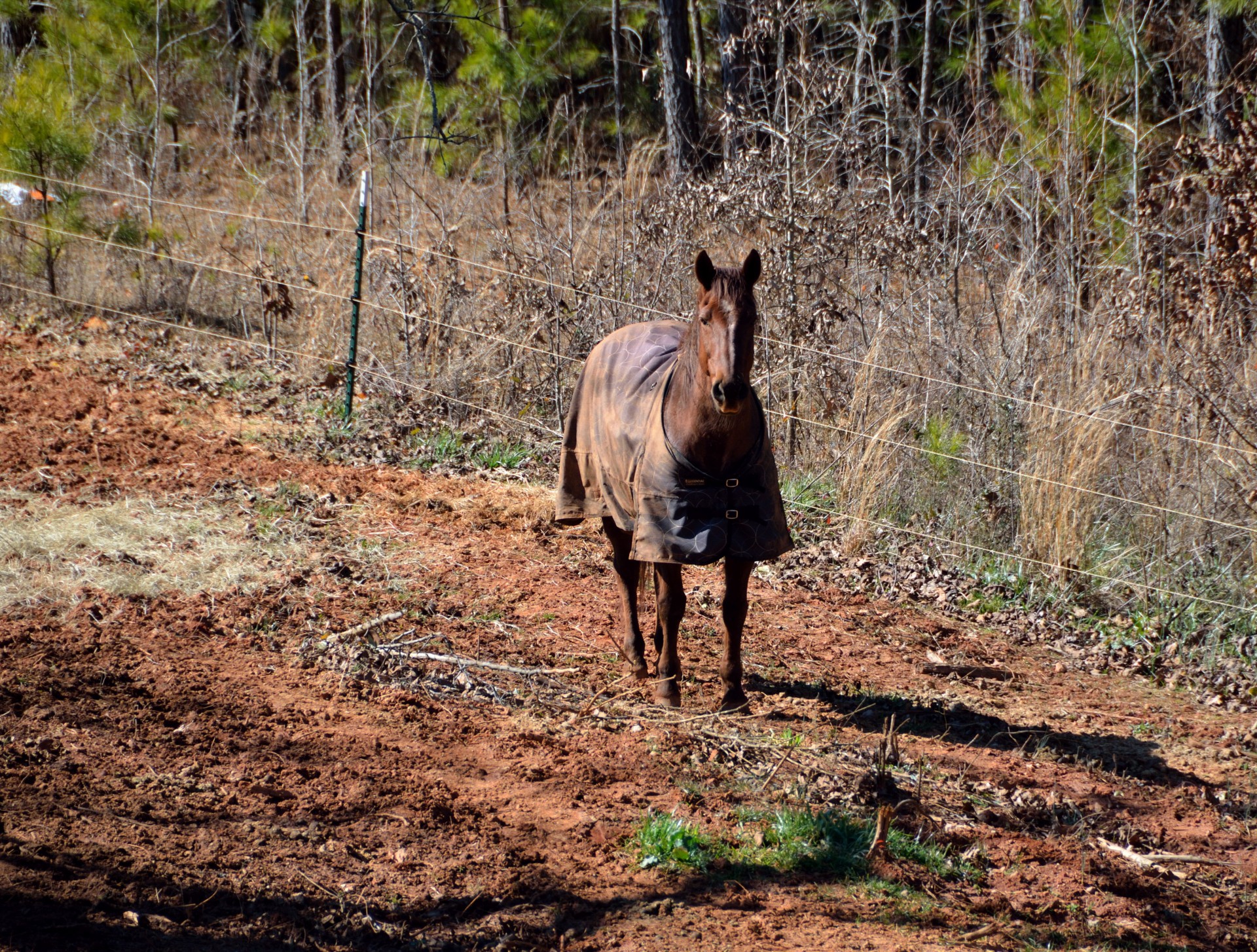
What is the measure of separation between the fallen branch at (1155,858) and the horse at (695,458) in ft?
5.42

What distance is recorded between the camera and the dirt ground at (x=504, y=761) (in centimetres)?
334

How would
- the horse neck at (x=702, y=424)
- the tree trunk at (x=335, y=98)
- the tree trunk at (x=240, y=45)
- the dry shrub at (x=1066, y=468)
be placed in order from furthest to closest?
1. the tree trunk at (x=240, y=45)
2. the tree trunk at (x=335, y=98)
3. the dry shrub at (x=1066, y=468)
4. the horse neck at (x=702, y=424)

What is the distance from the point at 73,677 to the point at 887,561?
15.7 ft

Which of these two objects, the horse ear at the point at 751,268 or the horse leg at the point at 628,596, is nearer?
the horse ear at the point at 751,268

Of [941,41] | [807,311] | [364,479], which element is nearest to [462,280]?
[364,479]

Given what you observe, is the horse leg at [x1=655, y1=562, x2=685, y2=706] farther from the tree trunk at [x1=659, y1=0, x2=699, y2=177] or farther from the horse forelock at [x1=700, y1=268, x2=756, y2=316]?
the tree trunk at [x1=659, y1=0, x2=699, y2=177]

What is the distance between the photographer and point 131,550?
6.20 meters

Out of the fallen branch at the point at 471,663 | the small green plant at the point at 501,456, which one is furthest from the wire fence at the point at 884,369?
the fallen branch at the point at 471,663

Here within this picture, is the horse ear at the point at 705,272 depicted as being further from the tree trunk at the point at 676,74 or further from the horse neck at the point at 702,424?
the tree trunk at the point at 676,74

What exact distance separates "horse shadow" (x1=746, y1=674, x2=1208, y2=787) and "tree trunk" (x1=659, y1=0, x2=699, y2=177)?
27.8 ft

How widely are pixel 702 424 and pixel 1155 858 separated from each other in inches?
90.2

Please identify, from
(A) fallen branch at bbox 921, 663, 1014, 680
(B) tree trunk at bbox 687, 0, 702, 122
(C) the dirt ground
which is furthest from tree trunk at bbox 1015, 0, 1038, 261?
(B) tree trunk at bbox 687, 0, 702, 122

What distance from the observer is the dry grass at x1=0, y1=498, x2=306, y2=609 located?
5727 millimetres

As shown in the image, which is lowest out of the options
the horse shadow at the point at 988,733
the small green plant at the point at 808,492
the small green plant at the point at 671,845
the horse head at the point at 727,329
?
the small green plant at the point at 671,845
